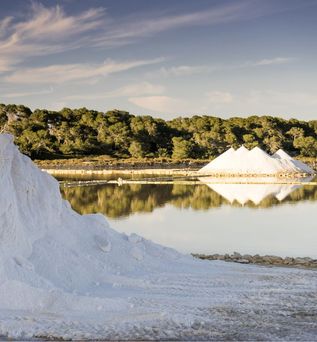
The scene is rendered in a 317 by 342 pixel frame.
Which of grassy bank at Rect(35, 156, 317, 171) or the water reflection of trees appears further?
grassy bank at Rect(35, 156, 317, 171)

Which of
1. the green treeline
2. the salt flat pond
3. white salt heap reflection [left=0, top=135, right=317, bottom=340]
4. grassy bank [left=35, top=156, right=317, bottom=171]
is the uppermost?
the green treeline

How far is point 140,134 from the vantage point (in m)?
68.2

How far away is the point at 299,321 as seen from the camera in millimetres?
6379

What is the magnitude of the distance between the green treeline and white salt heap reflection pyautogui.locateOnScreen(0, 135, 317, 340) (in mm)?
53993

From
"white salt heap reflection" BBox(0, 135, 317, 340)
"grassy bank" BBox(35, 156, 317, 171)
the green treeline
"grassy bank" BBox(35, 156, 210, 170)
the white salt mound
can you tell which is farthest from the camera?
the green treeline

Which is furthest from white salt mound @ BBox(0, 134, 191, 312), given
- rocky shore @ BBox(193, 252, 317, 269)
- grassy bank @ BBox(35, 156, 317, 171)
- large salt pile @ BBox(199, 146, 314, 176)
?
grassy bank @ BBox(35, 156, 317, 171)

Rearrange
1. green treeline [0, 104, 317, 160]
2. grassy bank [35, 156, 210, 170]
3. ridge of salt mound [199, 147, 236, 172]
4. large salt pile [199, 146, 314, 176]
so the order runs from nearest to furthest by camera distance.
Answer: large salt pile [199, 146, 314, 176], ridge of salt mound [199, 147, 236, 172], grassy bank [35, 156, 210, 170], green treeline [0, 104, 317, 160]

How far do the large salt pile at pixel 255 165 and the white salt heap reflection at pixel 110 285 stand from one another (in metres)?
37.6

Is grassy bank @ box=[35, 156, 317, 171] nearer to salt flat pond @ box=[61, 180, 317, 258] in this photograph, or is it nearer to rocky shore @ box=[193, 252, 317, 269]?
salt flat pond @ box=[61, 180, 317, 258]

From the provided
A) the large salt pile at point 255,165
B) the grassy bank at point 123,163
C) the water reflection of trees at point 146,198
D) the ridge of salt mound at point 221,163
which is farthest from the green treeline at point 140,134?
the water reflection of trees at point 146,198

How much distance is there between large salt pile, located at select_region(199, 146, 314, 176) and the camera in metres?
46.3

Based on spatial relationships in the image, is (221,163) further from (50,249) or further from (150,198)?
(50,249)

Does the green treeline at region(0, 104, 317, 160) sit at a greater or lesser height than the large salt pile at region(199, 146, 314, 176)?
greater

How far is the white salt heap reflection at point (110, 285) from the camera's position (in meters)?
6.05
